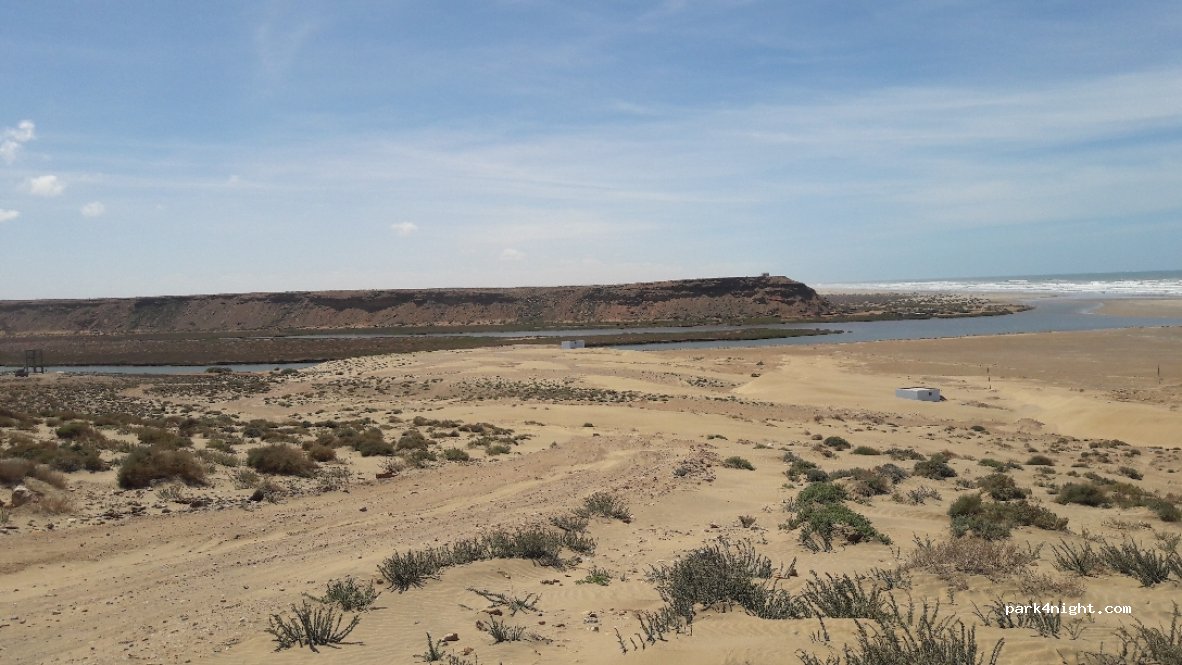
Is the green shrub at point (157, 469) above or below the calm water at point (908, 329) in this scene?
above

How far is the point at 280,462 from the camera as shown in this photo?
1645cm

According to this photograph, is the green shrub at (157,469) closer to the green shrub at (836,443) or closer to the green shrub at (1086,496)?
the green shrub at (1086,496)

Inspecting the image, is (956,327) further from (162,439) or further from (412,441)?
(162,439)

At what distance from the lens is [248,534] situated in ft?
39.4

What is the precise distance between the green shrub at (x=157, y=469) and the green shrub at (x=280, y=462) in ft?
3.95

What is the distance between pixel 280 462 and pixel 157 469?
96.7 inches

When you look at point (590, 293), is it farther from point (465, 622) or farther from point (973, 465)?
point (465, 622)

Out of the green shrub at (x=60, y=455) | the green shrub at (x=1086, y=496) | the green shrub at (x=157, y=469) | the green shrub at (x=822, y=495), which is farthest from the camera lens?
the green shrub at (x=60, y=455)

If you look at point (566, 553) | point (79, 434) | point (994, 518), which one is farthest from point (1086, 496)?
point (79, 434)

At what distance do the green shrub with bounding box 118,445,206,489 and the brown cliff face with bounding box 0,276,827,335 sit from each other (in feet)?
359

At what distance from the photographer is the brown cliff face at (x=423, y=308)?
423 ft

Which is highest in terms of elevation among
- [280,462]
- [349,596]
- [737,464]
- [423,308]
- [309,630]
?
[423,308]

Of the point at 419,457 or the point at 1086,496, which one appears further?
the point at 419,457

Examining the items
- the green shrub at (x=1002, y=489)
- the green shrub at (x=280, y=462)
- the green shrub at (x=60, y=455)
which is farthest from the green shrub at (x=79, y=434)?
the green shrub at (x=1002, y=489)
